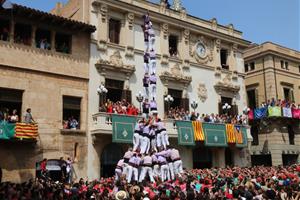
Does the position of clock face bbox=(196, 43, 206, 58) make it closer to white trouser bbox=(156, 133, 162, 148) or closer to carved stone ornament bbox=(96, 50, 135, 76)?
carved stone ornament bbox=(96, 50, 135, 76)

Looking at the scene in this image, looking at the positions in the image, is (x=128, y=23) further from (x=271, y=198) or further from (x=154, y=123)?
(x=271, y=198)

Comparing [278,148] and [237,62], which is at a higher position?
[237,62]

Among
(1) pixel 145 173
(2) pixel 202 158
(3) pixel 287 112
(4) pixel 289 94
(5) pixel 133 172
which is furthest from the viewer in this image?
(4) pixel 289 94

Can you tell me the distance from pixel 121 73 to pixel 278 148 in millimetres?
18553

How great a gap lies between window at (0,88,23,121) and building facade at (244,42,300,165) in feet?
79.8

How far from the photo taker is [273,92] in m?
39.5

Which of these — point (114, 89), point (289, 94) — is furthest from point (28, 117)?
point (289, 94)

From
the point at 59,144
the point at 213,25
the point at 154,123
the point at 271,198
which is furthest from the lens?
the point at 213,25

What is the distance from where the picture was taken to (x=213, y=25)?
35281 millimetres

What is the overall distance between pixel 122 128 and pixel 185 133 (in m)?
5.89

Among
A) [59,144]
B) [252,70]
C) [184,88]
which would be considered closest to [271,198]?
[59,144]

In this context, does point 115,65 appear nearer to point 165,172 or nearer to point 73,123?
point 73,123

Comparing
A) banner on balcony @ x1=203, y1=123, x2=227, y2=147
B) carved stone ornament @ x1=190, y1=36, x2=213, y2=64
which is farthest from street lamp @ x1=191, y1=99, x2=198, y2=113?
carved stone ornament @ x1=190, y1=36, x2=213, y2=64

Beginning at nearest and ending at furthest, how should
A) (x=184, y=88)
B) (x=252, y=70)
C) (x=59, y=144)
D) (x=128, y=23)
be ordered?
1. (x=59, y=144)
2. (x=128, y=23)
3. (x=184, y=88)
4. (x=252, y=70)
